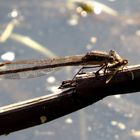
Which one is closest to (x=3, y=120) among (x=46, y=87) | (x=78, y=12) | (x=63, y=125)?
(x=63, y=125)

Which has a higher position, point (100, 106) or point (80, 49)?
point (80, 49)

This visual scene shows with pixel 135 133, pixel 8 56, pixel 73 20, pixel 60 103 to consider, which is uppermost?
pixel 73 20

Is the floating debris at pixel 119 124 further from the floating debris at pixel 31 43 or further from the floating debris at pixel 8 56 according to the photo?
the floating debris at pixel 8 56

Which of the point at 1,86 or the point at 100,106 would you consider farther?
the point at 1,86

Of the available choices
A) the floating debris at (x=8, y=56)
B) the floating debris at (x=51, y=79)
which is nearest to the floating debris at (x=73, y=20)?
the floating debris at (x=8, y=56)

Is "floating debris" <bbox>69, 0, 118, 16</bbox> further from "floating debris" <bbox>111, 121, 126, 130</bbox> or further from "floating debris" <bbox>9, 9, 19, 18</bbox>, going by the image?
"floating debris" <bbox>111, 121, 126, 130</bbox>

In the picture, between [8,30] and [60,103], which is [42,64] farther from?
[8,30]

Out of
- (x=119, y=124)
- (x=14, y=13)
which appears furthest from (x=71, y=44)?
(x=119, y=124)

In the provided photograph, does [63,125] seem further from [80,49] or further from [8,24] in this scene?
[8,24]

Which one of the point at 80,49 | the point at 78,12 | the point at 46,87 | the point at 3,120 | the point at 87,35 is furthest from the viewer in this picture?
the point at 78,12
